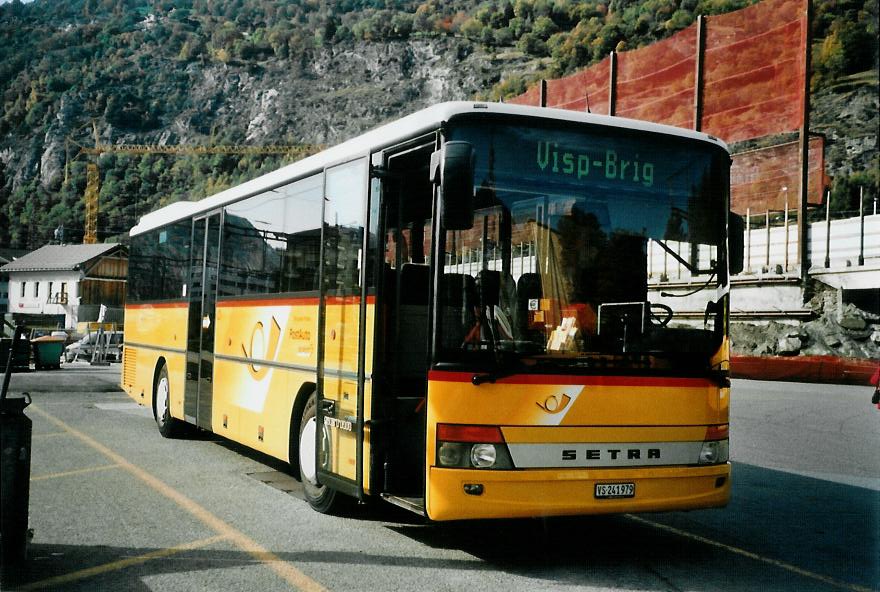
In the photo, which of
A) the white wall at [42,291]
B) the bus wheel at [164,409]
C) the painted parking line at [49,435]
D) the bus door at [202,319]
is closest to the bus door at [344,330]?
the bus door at [202,319]

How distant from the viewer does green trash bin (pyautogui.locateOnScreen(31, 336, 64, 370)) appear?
31438 millimetres

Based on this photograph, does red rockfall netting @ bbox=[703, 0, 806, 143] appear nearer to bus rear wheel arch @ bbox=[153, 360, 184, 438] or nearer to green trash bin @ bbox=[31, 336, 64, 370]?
green trash bin @ bbox=[31, 336, 64, 370]

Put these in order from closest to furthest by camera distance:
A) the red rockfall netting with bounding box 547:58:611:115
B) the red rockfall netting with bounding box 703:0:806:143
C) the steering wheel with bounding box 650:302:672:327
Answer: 1. the steering wheel with bounding box 650:302:672:327
2. the red rockfall netting with bounding box 703:0:806:143
3. the red rockfall netting with bounding box 547:58:611:115

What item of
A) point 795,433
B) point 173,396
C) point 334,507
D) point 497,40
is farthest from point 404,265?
point 497,40

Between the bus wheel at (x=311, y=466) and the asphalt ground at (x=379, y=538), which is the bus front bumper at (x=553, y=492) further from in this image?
the bus wheel at (x=311, y=466)

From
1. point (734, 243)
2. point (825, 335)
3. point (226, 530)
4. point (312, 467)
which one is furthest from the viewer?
point (825, 335)

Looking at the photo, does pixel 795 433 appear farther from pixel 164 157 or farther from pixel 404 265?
pixel 164 157

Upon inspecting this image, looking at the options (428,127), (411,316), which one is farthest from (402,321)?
(428,127)

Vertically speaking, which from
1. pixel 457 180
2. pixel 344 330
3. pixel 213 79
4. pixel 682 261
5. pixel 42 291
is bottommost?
pixel 344 330

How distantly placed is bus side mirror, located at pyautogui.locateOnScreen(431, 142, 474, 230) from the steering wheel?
4.94ft

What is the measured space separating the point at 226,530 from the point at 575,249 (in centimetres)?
346

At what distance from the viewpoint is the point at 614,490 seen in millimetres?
6168

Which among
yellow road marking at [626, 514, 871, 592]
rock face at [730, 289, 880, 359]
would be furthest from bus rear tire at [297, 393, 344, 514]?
rock face at [730, 289, 880, 359]

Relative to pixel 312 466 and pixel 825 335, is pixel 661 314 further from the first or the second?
pixel 825 335
